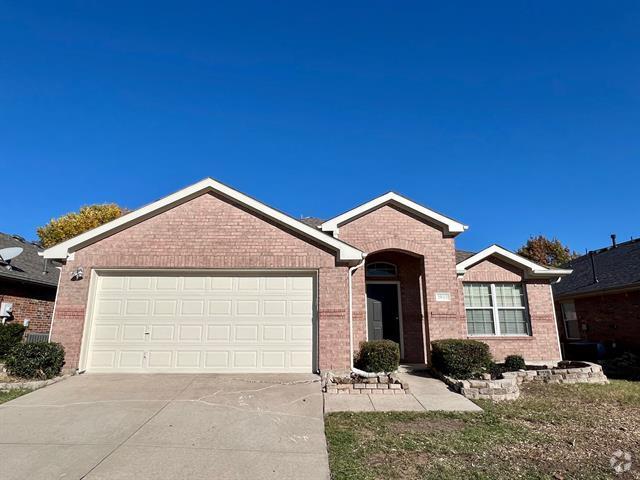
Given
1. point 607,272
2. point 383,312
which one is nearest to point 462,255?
point 383,312

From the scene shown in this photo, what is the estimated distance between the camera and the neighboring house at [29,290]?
13.2 meters

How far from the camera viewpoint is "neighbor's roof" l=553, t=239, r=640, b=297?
14.6m

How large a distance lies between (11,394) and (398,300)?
33.5 ft

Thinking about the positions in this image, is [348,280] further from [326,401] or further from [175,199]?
[175,199]

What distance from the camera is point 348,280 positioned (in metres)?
9.91

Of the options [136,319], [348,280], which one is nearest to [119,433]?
[136,319]

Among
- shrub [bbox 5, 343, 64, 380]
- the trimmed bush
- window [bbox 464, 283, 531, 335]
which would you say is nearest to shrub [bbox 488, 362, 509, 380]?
window [bbox 464, 283, 531, 335]

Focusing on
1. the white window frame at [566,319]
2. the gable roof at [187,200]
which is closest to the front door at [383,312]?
the gable roof at [187,200]

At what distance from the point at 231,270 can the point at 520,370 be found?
833cm

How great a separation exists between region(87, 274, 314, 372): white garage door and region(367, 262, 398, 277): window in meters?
3.52

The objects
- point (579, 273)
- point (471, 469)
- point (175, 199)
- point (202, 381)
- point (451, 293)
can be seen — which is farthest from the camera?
point (579, 273)

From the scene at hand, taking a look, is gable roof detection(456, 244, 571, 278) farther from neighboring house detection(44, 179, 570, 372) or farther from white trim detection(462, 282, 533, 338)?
neighboring house detection(44, 179, 570, 372)

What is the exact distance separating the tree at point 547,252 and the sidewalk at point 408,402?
113 feet

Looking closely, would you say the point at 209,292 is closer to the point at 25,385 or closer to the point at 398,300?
the point at 25,385
